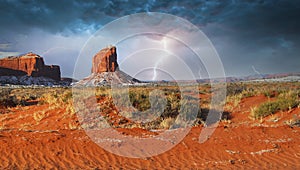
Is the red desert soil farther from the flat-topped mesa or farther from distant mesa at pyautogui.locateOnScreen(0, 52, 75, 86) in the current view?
distant mesa at pyautogui.locateOnScreen(0, 52, 75, 86)

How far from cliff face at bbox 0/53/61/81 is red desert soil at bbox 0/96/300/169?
11916 cm

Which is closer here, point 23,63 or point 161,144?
point 161,144

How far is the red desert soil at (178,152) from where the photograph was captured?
21.1 feet

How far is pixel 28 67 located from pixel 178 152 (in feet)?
411

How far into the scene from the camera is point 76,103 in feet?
43.2

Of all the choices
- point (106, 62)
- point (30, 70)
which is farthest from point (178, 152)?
point (30, 70)

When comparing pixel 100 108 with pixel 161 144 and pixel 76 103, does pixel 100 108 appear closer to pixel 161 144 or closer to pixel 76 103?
pixel 76 103

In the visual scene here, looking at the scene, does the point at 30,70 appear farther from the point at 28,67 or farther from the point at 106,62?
the point at 106,62

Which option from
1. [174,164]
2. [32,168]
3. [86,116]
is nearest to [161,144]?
[174,164]

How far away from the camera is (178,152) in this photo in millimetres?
7457

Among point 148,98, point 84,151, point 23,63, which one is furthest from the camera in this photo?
point 23,63

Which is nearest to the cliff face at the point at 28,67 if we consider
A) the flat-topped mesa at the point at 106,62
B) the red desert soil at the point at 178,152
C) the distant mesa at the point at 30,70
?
the distant mesa at the point at 30,70

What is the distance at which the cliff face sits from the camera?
117 m

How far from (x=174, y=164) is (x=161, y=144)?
1403 millimetres
